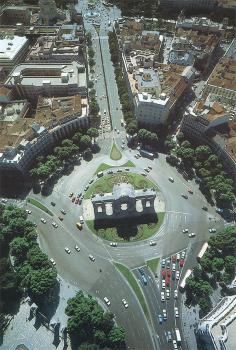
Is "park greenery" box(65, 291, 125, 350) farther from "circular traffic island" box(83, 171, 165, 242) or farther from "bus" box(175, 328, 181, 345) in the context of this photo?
"circular traffic island" box(83, 171, 165, 242)

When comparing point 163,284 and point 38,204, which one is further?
point 38,204

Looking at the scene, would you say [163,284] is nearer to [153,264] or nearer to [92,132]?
[153,264]

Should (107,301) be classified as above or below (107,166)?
below

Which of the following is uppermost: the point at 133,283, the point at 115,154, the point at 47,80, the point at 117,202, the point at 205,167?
the point at 47,80

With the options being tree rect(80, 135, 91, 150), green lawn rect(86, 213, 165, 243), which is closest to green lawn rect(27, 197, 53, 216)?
green lawn rect(86, 213, 165, 243)

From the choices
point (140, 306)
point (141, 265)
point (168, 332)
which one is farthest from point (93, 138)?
point (168, 332)

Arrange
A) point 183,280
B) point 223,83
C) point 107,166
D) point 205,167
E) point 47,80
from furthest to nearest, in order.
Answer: point 223,83, point 47,80, point 107,166, point 205,167, point 183,280

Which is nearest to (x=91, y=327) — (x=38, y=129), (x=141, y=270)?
(x=141, y=270)
